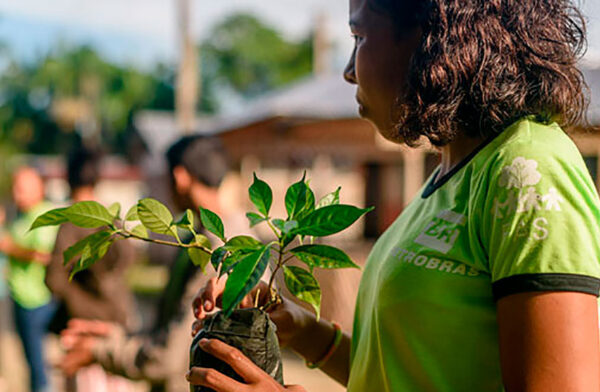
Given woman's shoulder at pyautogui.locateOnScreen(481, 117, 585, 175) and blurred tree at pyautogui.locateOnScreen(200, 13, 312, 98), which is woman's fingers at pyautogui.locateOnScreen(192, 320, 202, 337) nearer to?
woman's shoulder at pyautogui.locateOnScreen(481, 117, 585, 175)

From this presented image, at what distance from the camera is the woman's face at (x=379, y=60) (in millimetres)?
1240

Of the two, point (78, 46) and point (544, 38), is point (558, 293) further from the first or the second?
point (78, 46)

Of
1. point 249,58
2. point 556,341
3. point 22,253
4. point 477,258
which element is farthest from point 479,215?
point 249,58

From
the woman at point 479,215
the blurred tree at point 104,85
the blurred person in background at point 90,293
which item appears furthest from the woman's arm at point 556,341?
the blurred tree at point 104,85

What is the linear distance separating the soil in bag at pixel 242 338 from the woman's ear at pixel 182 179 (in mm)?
2009

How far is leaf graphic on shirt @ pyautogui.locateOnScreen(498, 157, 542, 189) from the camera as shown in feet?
3.15

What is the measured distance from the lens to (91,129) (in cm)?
5334

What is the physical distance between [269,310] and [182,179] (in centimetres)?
179

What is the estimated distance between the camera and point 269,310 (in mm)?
1387

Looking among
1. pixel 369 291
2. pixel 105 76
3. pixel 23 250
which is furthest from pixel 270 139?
pixel 105 76

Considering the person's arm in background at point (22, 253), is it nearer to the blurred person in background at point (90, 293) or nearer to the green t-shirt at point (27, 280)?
the green t-shirt at point (27, 280)

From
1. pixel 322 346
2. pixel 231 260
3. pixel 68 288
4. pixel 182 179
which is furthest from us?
pixel 68 288

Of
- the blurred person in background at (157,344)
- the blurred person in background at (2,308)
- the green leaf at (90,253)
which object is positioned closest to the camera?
the green leaf at (90,253)

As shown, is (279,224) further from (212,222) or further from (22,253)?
(22,253)
